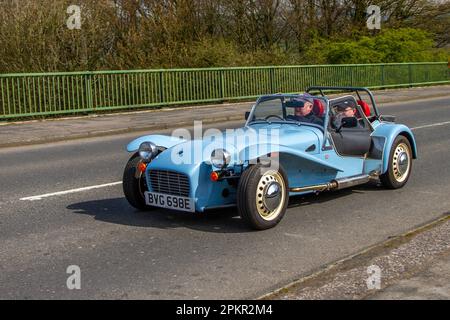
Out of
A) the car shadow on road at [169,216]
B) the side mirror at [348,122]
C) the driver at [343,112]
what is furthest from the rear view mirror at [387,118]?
the car shadow on road at [169,216]

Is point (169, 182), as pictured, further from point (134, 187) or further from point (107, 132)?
point (107, 132)

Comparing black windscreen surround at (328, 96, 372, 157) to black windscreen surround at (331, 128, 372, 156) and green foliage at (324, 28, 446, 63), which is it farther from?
green foliage at (324, 28, 446, 63)

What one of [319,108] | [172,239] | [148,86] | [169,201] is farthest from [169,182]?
[148,86]

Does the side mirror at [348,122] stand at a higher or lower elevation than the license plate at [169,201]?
higher

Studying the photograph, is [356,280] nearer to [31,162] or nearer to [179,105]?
[31,162]

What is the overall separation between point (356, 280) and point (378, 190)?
3.95m

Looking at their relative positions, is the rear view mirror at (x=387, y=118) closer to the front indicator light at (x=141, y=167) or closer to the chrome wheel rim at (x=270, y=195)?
the chrome wheel rim at (x=270, y=195)

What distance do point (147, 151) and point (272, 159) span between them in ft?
5.01

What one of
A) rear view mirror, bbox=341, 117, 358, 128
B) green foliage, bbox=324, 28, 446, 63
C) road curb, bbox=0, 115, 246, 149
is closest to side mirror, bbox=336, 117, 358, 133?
rear view mirror, bbox=341, 117, 358, 128

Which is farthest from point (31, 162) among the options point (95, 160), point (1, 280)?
point (1, 280)

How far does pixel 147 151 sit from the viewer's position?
730 centimetres

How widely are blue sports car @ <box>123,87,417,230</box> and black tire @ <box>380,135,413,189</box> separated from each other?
0.01 meters

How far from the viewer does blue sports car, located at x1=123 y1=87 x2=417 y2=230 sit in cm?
644

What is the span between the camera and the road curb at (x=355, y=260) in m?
4.68
